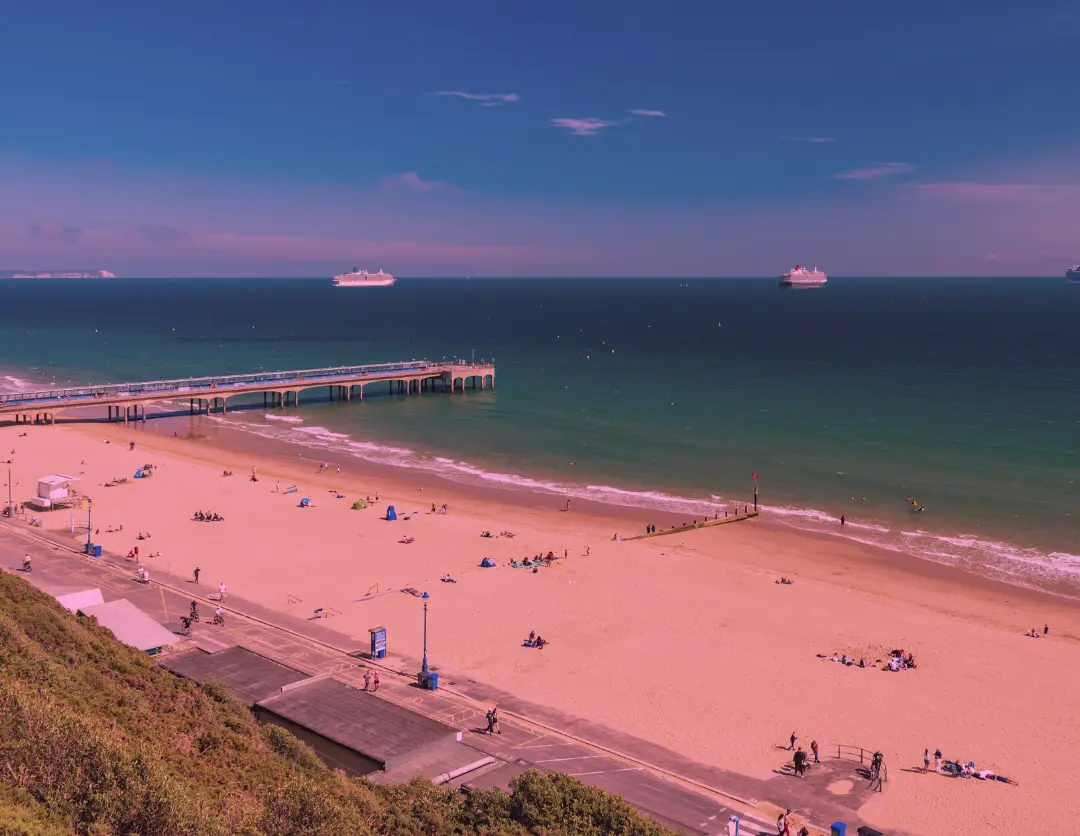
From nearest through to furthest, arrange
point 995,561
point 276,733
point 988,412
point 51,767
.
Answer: point 51,767
point 276,733
point 995,561
point 988,412

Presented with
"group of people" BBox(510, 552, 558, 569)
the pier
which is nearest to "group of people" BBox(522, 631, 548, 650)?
"group of people" BBox(510, 552, 558, 569)

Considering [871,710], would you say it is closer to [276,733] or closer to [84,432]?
[276,733]

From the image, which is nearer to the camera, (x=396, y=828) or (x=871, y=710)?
(x=396, y=828)

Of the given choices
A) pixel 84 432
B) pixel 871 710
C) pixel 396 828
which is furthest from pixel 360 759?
pixel 84 432

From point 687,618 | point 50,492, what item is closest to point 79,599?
point 50,492

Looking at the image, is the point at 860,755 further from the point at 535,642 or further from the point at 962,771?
the point at 535,642
